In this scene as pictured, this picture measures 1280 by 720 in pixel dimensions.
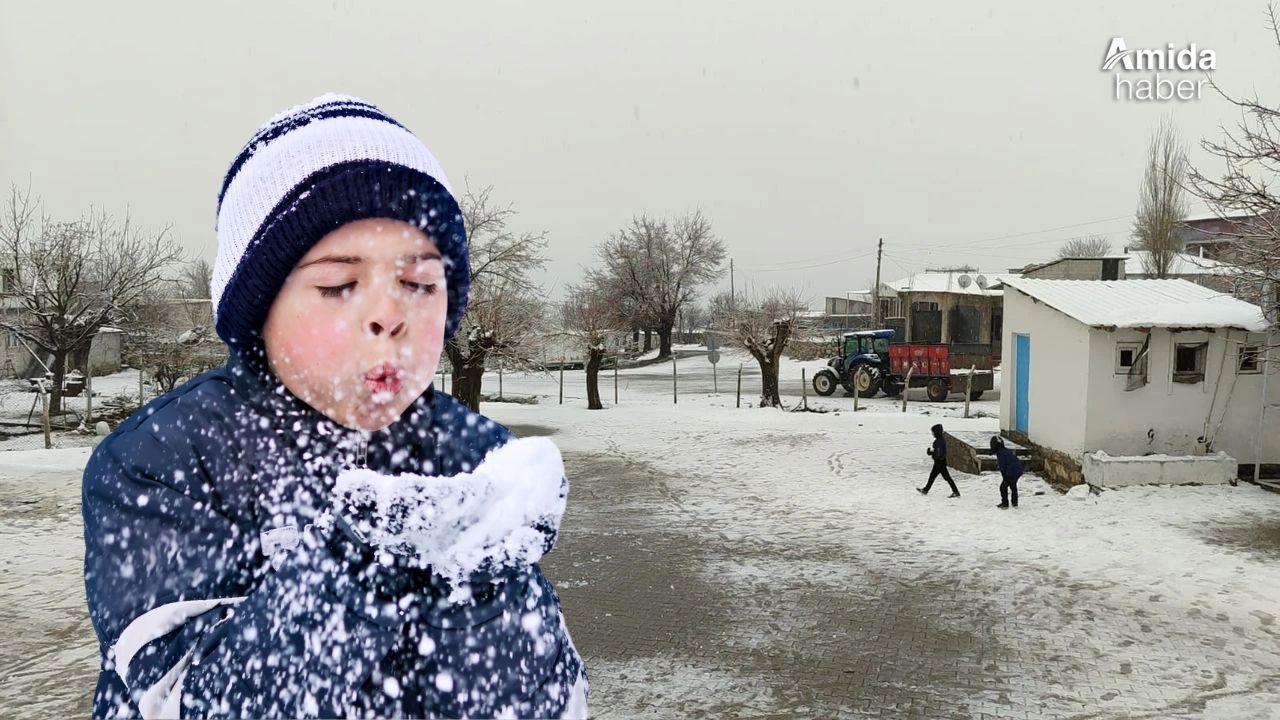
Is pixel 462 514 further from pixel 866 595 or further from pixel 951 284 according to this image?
pixel 951 284

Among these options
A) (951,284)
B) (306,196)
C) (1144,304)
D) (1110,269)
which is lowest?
(306,196)

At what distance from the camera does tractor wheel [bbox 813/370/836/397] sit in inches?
1119

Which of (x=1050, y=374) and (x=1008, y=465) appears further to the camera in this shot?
(x=1050, y=374)

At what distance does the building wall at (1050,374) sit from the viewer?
12.9 metres

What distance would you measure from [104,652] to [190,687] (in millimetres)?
249

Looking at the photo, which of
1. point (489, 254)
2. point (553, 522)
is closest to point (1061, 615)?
point (553, 522)

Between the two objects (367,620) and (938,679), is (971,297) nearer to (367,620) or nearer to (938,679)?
(938,679)

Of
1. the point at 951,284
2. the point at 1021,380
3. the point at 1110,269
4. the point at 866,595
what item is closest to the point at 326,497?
the point at 866,595

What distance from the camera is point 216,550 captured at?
3.22ft

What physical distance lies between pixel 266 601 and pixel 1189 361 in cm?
1519

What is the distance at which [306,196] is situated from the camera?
1.10m

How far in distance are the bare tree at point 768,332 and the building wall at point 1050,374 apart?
936 cm

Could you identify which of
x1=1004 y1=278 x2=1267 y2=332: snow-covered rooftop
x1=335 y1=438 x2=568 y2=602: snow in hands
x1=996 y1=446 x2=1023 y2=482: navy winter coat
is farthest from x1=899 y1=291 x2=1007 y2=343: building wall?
x1=335 y1=438 x2=568 y2=602: snow in hands


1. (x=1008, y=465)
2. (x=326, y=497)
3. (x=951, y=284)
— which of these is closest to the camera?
(x=326, y=497)
